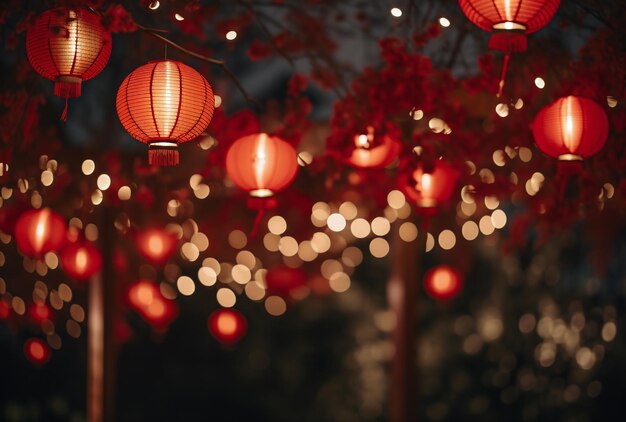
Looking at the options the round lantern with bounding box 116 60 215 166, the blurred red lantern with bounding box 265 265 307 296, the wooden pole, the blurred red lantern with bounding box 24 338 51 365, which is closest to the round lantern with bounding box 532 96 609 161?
the round lantern with bounding box 116 60 215 166

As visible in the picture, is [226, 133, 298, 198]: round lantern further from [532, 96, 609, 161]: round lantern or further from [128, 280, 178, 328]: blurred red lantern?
[128, 280, 178, 328]: blurred red lantern

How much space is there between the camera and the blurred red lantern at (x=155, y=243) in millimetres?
7348

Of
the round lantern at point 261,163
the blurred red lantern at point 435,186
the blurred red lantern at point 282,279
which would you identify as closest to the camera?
the round lantern at point 261,163

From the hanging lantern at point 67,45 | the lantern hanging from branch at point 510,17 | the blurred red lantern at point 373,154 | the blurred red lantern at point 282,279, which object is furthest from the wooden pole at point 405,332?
the hanging lantern at point 67,45

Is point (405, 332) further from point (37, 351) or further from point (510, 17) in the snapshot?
point (37, 351)

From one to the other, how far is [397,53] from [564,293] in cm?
495

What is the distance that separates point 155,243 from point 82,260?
818mm

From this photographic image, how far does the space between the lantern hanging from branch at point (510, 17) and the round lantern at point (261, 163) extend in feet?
3.72

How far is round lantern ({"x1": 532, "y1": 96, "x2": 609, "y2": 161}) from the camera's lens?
3.83 m

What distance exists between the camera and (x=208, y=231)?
315 inches

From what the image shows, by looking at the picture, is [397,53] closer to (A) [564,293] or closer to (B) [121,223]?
(B) [121,223]

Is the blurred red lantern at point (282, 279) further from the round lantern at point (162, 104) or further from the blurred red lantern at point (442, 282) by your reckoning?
the round lantern at point (162, 104)

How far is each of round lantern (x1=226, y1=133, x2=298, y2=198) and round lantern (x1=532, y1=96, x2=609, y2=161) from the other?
3.82ft

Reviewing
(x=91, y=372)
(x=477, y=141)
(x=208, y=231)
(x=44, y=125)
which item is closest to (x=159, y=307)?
(x=208, y=231)
